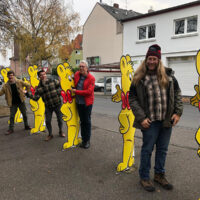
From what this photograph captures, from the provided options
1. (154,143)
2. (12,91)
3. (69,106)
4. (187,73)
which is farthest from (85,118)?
(187,73)

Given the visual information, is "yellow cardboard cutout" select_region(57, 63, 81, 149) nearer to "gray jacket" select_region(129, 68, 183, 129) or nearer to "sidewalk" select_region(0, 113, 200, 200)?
"sidewalk" select_region(0, 113, 200, 200)

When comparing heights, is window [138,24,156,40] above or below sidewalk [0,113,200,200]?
above

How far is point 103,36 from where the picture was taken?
22.9m

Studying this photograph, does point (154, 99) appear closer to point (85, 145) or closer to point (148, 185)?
point (148, 185)

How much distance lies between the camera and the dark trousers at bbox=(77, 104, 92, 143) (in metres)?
4.11

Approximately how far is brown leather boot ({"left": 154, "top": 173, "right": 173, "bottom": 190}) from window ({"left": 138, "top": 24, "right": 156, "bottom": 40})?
1460 cm

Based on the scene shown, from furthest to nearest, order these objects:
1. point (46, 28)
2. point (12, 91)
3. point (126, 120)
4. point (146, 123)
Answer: point (46, 28), point (12, 91), point (126, 120), point (146, 123)

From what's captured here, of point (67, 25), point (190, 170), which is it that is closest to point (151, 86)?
point (190, 170)

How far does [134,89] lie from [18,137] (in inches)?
150

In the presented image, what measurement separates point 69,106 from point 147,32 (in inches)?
537

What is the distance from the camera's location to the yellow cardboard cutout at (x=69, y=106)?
4.09 meters

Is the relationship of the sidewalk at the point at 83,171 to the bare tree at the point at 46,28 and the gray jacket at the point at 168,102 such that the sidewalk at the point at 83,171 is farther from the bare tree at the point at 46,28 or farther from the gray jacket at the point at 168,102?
the bare tree at the point at 46,28

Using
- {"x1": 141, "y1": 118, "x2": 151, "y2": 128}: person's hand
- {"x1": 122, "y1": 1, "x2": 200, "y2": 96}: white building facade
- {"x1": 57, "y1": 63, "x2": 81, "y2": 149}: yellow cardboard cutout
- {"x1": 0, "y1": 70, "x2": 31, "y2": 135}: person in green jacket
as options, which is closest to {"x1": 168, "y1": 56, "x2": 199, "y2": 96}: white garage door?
{"x1": 122, "y1": 1, "x2": 200, "y2": 96}: white building facade

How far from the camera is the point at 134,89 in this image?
2.62 metres
